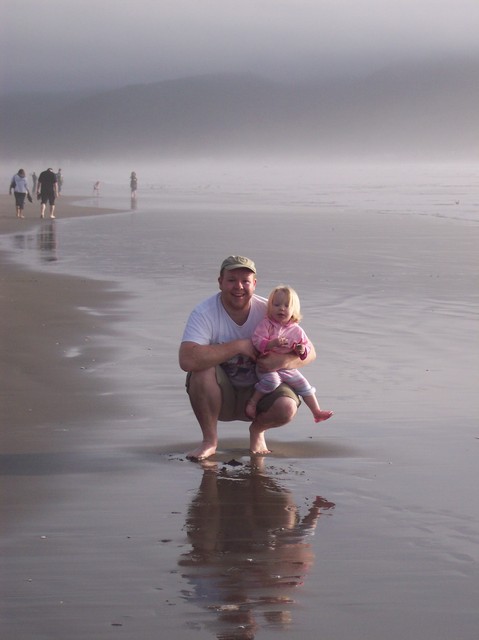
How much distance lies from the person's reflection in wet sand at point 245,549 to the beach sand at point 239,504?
1cm

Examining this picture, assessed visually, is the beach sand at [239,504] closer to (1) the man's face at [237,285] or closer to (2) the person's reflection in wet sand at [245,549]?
(2) the person's reflection in wet sand at [245,549]

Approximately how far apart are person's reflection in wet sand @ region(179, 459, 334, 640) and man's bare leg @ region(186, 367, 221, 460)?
203 millimetres

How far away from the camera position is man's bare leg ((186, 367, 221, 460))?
713 centimetres

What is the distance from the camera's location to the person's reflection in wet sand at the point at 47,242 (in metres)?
22.3

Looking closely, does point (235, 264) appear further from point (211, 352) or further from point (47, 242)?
point (47, 242)

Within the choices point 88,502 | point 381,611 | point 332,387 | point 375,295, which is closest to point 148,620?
point 381,611

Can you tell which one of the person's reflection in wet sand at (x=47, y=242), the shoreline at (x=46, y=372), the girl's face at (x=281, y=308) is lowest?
the shoreline at (x=46, y=372)

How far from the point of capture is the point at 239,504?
617cm

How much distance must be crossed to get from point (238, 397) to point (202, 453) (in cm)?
44

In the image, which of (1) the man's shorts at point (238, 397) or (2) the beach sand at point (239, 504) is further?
(1) the man's shorts at point (238, 397)

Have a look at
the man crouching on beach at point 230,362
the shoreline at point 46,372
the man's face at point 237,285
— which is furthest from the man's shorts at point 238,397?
the shoreline at point 46,372

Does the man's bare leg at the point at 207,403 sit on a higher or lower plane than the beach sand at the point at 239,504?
higher

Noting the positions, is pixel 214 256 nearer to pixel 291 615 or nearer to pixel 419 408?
pixel 419 408

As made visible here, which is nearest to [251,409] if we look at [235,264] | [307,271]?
[235,264]
